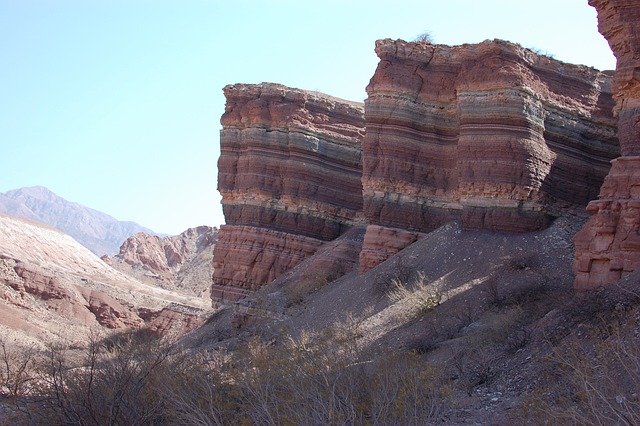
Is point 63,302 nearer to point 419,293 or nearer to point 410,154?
point 410,154

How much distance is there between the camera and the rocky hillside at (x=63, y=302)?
38844 millimetres

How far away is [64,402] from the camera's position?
42.3ft

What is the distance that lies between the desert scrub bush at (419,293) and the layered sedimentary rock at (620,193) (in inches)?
184

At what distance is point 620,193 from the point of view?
669 inches

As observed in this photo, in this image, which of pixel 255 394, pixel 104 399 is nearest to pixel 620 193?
pixel 255 394

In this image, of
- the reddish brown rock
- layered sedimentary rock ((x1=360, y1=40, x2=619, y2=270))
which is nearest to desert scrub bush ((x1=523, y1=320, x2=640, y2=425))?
layered sedimentary rock ((x1=360, y1=40, x2=619, y2=270))

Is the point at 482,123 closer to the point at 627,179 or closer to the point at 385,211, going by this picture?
the point at 385,211

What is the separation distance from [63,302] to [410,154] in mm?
24163

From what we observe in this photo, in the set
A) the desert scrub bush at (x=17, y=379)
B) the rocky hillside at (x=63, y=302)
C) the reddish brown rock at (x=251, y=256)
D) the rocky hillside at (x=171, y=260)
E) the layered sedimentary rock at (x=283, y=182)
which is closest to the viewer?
the desert scrub bush at (x=17, y=379)

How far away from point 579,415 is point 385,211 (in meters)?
21.8

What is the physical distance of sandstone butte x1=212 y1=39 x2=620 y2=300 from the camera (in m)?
25.6

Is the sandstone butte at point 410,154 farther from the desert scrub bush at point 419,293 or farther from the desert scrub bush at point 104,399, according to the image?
the desert scrub bush at point 104,399

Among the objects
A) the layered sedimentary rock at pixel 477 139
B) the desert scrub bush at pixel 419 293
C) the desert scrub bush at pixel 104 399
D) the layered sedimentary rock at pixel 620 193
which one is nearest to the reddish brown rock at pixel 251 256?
the layered sedimentary rock at pixel 477 139

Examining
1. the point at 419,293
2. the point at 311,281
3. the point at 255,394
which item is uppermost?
the point at 419,293
